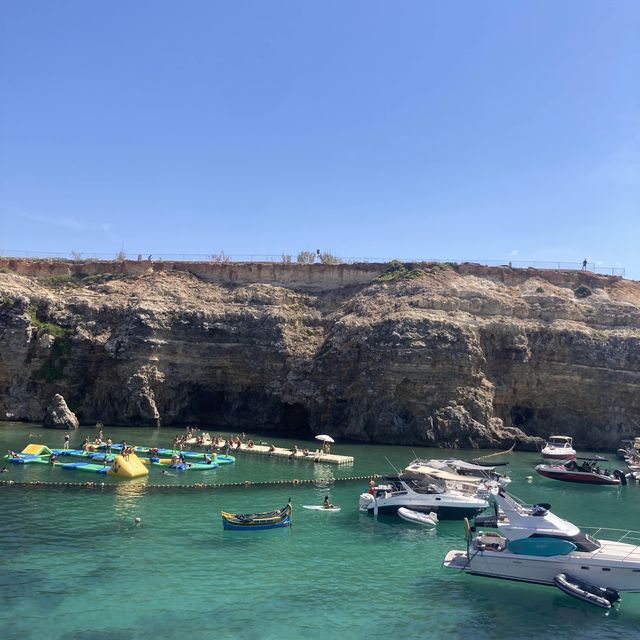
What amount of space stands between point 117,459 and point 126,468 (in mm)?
1067

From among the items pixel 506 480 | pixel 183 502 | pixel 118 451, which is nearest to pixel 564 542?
pixel 506 480

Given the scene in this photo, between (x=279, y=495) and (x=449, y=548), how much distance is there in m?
12.9

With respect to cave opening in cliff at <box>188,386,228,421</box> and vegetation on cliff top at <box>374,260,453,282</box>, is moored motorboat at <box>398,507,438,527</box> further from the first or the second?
vegetation on cliff top at <box>374,260,453,282</box>

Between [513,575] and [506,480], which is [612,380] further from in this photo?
[513,575]

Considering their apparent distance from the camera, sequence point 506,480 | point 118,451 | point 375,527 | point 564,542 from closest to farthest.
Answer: point 564,542
point 375,527
point 506,480
point 118,451

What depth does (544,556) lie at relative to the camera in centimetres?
2523

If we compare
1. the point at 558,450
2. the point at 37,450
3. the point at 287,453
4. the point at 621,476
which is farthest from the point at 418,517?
the point at 37,450

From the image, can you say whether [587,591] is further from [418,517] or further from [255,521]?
[255,521]

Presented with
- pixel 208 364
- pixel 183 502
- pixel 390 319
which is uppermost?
pixel 390 319

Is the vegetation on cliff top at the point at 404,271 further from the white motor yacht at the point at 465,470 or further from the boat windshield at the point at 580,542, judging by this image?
the boat windshield at the point at 580,542

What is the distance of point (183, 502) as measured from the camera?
37.0 metres

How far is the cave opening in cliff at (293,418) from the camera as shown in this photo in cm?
7206

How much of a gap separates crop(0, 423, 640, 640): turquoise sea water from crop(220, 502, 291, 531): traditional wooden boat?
38 cm

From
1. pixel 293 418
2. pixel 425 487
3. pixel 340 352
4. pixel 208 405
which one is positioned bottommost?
pixel 425 487
